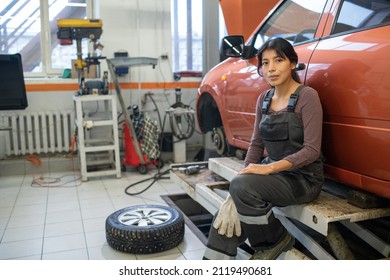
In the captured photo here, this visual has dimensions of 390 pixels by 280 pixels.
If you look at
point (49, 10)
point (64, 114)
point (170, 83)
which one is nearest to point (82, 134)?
point (64, 114)

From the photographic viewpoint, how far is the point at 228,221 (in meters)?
2.03

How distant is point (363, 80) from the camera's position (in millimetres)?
1733

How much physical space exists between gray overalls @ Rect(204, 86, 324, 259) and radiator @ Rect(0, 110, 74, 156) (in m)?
3.74

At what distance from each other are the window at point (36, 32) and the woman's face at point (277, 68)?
4.26 metres

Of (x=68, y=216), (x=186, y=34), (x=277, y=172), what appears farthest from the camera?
(x=186, y=34)

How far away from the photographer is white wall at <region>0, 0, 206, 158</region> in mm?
5305

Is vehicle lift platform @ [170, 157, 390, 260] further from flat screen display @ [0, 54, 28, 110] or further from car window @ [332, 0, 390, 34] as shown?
flat screen display @ [0, 54, 28, 110]

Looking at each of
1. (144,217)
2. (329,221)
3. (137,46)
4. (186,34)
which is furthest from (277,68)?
(186,34)

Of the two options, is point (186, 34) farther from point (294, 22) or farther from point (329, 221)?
point (329, 221)

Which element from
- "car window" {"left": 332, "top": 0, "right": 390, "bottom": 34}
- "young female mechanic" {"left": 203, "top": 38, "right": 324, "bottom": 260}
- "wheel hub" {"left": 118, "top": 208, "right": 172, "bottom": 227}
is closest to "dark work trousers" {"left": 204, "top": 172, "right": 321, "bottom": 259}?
"young female mechanic" {"left": 203, "top": 38, "right": 324, "bottom": 260}

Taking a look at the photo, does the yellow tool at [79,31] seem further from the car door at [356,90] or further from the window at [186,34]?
the car door at [356,90]

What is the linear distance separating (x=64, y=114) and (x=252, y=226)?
3.96 metres

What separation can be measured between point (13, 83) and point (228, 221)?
326cm

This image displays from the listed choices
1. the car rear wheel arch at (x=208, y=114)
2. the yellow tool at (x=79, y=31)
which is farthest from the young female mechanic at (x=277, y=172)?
the yellow tool at (x=79, y=31)
